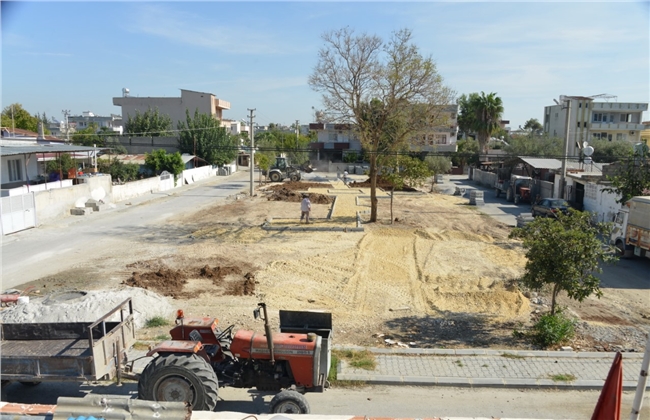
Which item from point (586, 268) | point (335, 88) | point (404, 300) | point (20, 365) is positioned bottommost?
point (404, 300)

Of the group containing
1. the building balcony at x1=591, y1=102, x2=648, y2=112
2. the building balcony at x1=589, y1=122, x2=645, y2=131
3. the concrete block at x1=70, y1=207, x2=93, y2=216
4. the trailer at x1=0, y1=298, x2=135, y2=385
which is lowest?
the concrete block at x1=70, y1=207, x2=93, y2=216

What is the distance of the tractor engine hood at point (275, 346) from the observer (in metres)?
7.27

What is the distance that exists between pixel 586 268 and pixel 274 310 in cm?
692

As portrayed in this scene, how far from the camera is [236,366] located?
753 cm

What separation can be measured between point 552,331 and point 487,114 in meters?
46.6

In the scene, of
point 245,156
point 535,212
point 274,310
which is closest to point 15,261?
point 274,310

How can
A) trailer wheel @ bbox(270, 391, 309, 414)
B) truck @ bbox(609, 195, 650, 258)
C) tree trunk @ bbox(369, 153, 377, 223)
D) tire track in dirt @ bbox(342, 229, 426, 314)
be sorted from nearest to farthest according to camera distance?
1. trailer wheel @ bbox(270, 391, 309, 414)
2. tire track in dirt @ bbox(342, 229, 426, 314)
3. truck @ bbox(609, 195, 650, 258)
4. tree trunk @ bbox(369, 153, 377, 223)

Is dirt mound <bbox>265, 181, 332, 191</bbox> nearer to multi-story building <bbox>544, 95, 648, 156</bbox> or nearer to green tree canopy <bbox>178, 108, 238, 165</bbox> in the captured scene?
green tree canopy <bbox>178, 108, 238, 165</bbox>

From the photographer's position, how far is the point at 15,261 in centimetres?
1688

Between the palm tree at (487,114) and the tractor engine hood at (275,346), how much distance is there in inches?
1973

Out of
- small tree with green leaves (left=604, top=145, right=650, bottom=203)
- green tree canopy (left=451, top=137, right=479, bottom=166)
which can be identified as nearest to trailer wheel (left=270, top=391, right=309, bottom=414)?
small tree with green leaves (left=604, top=145, right=650, bottom=203)

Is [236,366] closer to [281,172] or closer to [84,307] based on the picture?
[84,307]

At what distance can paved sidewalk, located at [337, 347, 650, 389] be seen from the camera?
8406mm

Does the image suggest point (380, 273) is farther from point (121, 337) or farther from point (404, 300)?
point (121, 337)
